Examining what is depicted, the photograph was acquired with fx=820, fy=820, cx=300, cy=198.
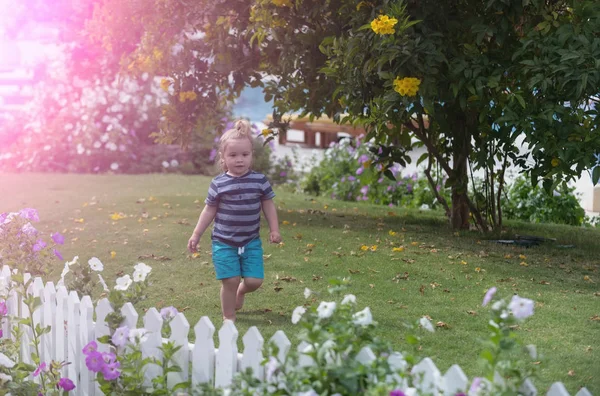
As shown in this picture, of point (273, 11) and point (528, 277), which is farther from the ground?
point (273, 11)

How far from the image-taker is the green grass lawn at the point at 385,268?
4141 mm

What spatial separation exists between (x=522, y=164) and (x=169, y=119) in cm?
334

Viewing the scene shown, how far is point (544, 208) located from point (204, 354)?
6346 mm

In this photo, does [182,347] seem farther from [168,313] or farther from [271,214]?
[271,214]

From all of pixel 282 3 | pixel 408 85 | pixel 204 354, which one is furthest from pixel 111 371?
pixel 282 3

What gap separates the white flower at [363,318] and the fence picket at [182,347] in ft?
2.41

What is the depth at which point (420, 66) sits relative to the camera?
18.4 feet

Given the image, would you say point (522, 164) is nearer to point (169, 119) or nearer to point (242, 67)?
point (242, 67)

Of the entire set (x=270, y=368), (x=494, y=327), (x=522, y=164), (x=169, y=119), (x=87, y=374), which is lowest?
(x=87, y=374)

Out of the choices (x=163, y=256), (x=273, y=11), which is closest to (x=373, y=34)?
(x=273, y=11)

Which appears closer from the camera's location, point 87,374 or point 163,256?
point 87,374

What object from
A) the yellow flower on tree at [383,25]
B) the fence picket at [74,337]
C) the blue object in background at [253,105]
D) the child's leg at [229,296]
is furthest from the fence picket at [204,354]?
the blue object in background at [253,105]

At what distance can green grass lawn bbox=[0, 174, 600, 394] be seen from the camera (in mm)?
4141

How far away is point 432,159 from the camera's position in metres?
7.25
